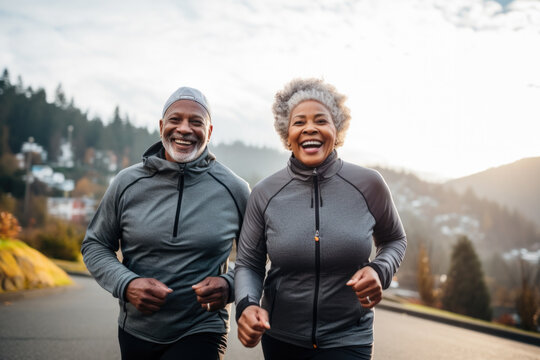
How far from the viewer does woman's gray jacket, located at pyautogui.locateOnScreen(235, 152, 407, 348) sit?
2.25 m

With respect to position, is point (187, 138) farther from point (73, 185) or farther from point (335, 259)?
point (73, 185)

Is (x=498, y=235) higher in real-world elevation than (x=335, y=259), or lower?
lower

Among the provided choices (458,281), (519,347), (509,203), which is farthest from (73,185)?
(509,203)

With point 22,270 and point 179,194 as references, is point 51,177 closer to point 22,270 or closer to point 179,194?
point 22,270

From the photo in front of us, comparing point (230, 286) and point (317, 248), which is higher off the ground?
point (317, 248)

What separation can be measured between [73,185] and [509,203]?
120m

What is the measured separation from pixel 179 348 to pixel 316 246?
0.91 meters

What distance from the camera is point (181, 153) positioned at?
2.66 m

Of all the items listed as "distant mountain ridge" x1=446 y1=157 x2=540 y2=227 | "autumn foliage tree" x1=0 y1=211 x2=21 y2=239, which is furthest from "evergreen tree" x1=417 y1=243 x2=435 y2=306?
"distant mountain ridge" x1=446 y1=157 x2=540 y2=227

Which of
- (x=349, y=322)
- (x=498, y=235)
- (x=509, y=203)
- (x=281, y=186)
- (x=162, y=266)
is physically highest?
(x=281, y=186)

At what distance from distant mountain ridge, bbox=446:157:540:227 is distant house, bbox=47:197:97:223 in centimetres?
9087

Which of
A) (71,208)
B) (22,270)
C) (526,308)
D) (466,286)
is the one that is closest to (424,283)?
(466,286)

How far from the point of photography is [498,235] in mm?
145500

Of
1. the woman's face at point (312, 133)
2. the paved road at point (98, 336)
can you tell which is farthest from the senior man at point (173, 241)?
the paved road at point (98, 336)
